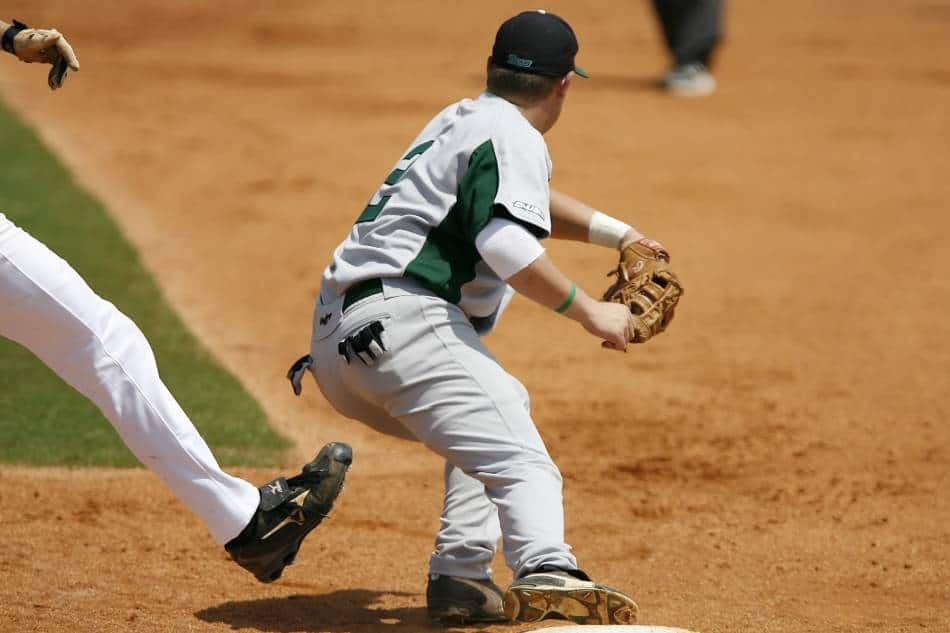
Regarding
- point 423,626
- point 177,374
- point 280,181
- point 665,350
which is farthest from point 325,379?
point 280,181

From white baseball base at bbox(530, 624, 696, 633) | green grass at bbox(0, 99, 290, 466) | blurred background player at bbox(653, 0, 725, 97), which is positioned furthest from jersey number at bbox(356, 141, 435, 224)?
blurred background player at bbox(653, 0, 725, 97)

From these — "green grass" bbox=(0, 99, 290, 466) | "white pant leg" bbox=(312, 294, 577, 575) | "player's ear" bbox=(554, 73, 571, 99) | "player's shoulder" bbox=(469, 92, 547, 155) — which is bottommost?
"green grass" bbox=(0, 99, 290, 466)

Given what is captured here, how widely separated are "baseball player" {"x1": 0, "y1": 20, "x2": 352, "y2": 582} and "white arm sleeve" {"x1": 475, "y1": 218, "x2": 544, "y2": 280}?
839mm

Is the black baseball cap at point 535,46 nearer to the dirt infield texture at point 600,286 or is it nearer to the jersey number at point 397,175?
the jersey number at point 397,175

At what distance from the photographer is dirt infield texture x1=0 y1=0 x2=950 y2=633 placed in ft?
15.0

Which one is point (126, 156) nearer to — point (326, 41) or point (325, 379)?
point (326, 41)

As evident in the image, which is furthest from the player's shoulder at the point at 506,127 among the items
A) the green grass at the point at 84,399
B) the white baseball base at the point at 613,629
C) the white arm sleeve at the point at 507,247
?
the green grass at the point at 84,399

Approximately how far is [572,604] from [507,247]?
924mm

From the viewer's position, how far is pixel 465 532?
4176mm

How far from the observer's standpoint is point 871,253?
370 inches

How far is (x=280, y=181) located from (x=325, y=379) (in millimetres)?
6904

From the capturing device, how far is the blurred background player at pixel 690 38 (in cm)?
1309

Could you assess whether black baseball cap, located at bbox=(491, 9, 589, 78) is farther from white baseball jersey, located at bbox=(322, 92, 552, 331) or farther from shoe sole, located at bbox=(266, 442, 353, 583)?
shoe sole, located at bbox=(266, 442, 353, 583)

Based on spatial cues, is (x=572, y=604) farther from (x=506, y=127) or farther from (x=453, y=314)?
(x=506, y=127)
